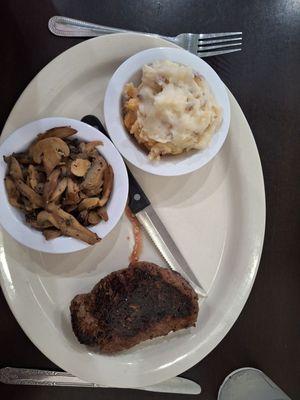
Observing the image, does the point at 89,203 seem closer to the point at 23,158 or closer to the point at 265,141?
the point at 23,158

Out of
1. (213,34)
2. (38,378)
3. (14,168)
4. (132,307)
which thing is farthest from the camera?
(213,34)

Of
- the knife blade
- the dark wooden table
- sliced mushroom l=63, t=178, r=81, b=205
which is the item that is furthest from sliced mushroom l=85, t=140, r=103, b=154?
the knife blade

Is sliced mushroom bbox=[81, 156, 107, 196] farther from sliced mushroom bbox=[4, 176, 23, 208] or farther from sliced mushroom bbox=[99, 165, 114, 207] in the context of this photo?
sliced mushroom bbox=[4, 176, 23, 208]

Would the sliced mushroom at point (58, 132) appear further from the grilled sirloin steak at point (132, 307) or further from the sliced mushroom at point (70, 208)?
Answer: the grilled sirloin steak at point (132, 307)

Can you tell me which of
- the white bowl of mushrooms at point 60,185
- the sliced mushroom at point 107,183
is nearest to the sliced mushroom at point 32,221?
the white bowl of mushrooms at point 60,185


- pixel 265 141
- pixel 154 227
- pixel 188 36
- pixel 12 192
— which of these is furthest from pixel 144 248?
→ pixel 188 36

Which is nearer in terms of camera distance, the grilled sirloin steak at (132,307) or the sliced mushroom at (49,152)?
the sliced mushroom at (49,152)
